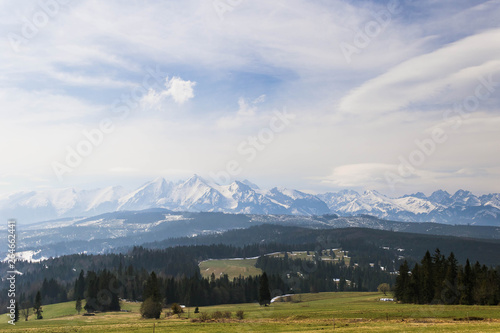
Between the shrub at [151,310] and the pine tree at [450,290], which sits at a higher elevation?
the pine tree at [450,290]

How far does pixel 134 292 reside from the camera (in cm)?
16812

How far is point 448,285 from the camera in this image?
101 m

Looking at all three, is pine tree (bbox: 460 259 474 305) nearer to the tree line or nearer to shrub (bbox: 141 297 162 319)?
the tree line

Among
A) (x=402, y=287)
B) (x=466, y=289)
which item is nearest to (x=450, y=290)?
(x=466, y=289)

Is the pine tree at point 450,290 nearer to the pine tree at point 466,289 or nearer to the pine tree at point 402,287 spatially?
the pine tree at point 466,289

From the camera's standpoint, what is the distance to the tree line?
310ft

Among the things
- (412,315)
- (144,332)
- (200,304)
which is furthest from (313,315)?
(200,304)

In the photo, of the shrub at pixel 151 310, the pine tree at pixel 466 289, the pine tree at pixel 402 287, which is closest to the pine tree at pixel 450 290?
the pine tree at pixel 466 289

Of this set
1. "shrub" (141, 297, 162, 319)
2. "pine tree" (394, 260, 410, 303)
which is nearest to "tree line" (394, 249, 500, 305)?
"pine tree" (394, 260, 410, 303)

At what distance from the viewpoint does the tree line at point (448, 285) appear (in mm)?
94438

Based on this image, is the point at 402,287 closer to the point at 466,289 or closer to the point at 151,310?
the point at 466,289

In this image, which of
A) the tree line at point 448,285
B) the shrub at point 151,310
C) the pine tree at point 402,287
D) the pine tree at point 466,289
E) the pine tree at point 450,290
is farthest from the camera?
the pine tree at point 402,287

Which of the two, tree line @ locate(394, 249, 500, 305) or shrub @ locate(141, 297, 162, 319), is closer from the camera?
tree line @ locate(394, 249, 500, 305)

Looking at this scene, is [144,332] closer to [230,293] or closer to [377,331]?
[377,331]
